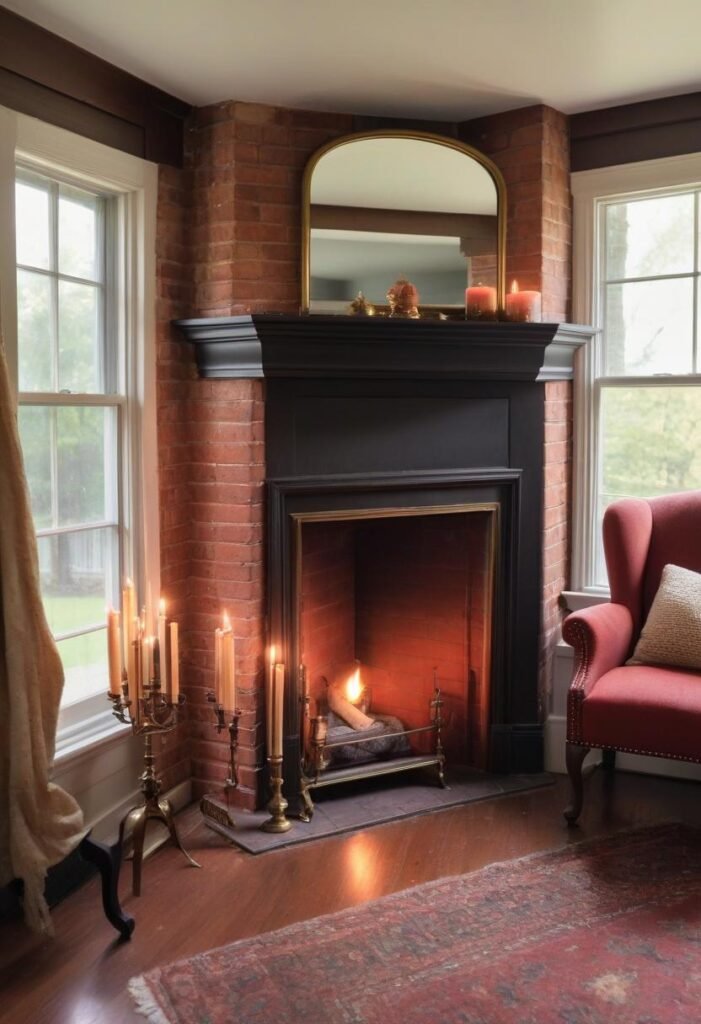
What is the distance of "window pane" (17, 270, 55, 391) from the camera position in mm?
2803

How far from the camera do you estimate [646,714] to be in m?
3.03

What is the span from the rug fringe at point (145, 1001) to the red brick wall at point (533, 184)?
2.55 m

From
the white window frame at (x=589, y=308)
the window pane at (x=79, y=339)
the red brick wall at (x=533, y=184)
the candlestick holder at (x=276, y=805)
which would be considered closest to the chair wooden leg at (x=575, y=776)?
the white window frame at (x=589, y=308)

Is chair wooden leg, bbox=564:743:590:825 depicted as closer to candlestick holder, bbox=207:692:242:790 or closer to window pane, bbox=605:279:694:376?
candlestick holder, bbox=207:692:242:790

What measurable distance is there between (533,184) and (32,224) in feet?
5.81

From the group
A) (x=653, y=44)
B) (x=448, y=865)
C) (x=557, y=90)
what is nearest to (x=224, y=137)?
(x=557, y=90)

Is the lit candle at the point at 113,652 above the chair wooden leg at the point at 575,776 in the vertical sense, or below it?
above

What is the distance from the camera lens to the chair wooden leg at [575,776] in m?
3.22

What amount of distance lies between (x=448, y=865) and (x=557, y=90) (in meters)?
2.59

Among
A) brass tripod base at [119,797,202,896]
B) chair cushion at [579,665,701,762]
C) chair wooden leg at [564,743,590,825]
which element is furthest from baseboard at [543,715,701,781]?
brass tripod base at [119,797,202,896]

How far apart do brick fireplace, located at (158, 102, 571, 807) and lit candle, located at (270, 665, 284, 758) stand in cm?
13

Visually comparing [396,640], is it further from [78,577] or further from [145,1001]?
[145,1001]

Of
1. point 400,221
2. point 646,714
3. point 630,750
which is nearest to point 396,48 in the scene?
point 400,221

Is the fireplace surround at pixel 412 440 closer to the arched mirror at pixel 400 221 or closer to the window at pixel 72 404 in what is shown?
the arched mirror at pixel 400 221
